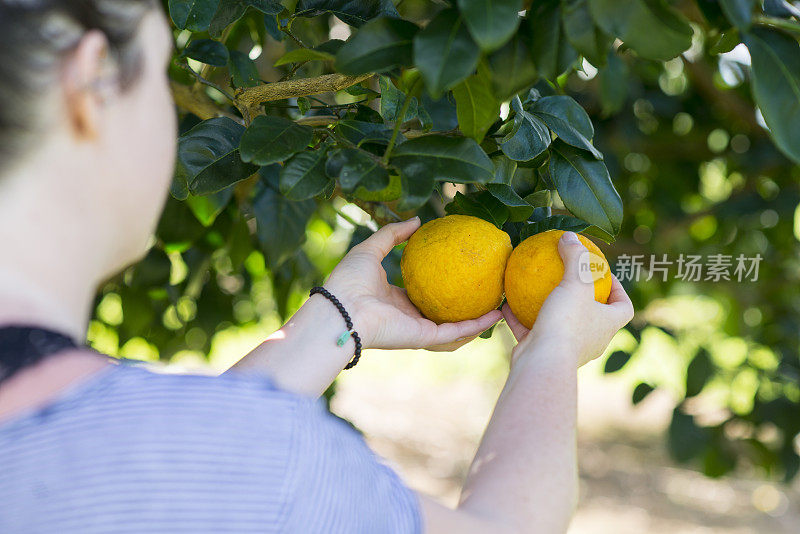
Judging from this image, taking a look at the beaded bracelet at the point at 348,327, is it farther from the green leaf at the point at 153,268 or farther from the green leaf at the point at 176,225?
the green leaf at the point at 153,268

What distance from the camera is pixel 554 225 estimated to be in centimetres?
92

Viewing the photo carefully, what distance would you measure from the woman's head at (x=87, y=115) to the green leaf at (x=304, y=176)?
19 centimetres

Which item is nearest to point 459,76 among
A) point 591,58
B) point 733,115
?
point 591,58

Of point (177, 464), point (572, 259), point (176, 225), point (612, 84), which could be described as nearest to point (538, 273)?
point (572, 259)

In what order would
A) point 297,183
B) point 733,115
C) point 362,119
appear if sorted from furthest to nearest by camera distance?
point 733,115
point 362,119
point 297,183

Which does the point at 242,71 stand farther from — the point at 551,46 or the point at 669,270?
the point at 669,270

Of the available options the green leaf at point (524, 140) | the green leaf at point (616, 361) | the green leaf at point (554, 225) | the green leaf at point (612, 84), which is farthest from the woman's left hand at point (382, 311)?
the green leaf at point (616, 361)

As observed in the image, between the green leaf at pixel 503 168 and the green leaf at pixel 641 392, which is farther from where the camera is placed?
the green leaf at pixel 641 392

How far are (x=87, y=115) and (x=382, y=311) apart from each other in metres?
0.50

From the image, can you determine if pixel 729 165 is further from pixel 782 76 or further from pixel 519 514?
pixel 519 514

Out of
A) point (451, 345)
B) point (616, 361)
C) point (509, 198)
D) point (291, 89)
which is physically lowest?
point (616, 361)

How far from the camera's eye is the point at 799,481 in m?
3.70

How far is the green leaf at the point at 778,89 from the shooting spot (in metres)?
0.68

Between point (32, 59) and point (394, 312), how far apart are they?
0.55 meters
